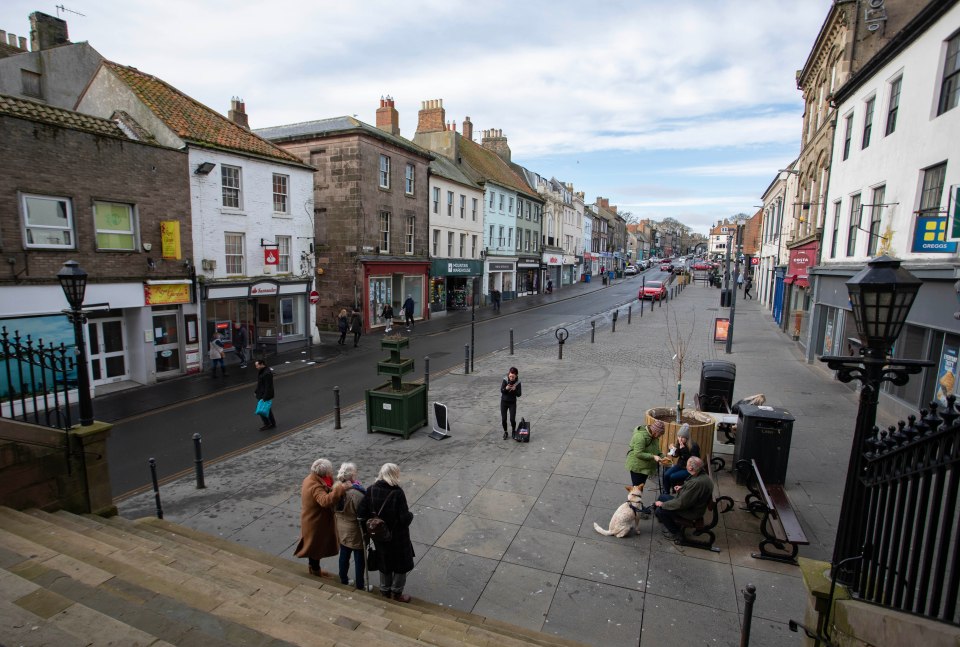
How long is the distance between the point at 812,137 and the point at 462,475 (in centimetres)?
2457

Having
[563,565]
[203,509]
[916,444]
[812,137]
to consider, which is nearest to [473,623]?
[563,565]

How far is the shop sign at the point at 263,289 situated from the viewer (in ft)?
66.9

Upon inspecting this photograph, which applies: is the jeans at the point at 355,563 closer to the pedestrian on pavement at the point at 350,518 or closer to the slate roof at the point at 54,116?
the pedestrian on pavement at the point at 350,518

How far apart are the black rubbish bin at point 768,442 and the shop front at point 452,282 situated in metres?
24.6

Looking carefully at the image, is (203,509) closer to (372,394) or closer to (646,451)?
(372,394)

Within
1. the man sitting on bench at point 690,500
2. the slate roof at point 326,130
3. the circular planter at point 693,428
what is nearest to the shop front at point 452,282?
the slate roof at point 326,130

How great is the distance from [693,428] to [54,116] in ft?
62.2

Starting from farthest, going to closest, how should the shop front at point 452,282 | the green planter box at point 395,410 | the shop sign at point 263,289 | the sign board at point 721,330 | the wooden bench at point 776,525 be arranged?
the shop front at point 452,282 < the sign board at point 721,330 < the shop sign at point 263,289 < the green planter box at point 395,410 < the wooden bench at point 776,525

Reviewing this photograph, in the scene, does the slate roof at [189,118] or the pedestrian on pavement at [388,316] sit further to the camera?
the pedestrian on pavement at [388,316]

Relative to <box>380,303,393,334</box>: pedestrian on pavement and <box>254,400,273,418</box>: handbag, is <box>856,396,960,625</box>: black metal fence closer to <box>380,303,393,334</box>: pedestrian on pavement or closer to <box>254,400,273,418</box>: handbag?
<box>254,400,273,418</box>: handbag

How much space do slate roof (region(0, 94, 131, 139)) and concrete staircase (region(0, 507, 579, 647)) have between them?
12.9 metres

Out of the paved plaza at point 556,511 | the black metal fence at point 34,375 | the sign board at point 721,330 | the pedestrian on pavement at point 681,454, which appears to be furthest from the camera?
the sign board at point 721,330

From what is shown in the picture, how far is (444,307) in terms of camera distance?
35.5 m

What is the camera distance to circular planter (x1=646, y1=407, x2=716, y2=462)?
29.0 ft
